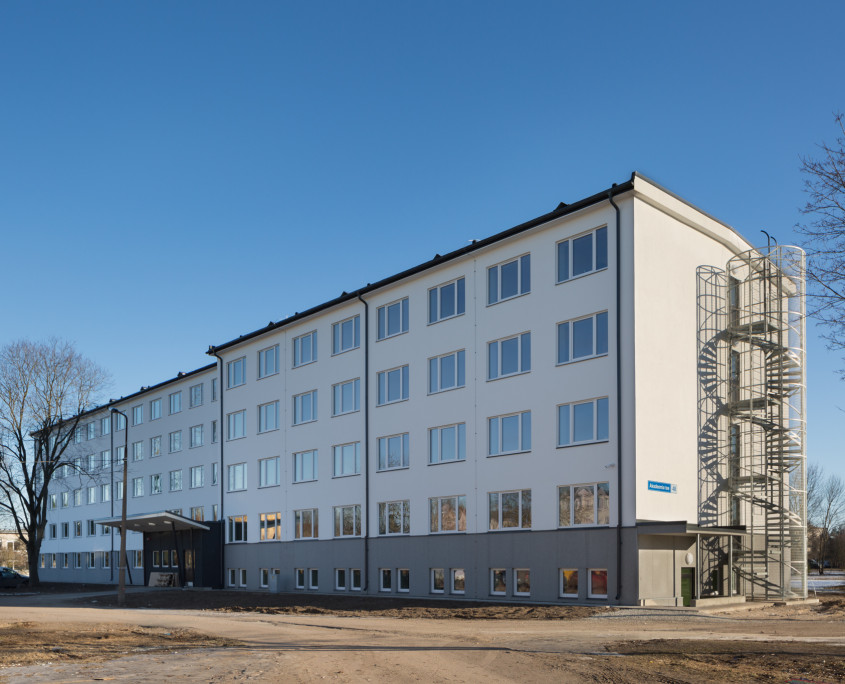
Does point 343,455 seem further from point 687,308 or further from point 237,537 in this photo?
point 687,308

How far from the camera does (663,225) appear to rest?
3200 cm

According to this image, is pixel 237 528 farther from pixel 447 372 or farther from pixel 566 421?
pixel 566 421

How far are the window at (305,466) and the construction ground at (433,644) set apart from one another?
1313 cm

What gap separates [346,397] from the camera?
42.7 m

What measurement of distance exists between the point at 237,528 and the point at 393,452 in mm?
15405

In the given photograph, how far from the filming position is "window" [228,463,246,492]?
165 ft

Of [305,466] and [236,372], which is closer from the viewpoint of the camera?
[305,466]

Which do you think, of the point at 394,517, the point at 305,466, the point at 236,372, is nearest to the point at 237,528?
the point at 305,466

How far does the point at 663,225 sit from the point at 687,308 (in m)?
3.25

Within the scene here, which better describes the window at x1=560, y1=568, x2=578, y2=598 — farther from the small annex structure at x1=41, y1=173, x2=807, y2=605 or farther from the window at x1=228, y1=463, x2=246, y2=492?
the window at x1=228, y1=463, x2=246, y2=492

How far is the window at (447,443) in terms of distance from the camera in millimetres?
35750

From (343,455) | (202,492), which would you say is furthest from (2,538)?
(343,455)

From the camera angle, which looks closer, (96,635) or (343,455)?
(96,635)

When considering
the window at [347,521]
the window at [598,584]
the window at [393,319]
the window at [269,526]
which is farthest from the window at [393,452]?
the window at [598,584]
